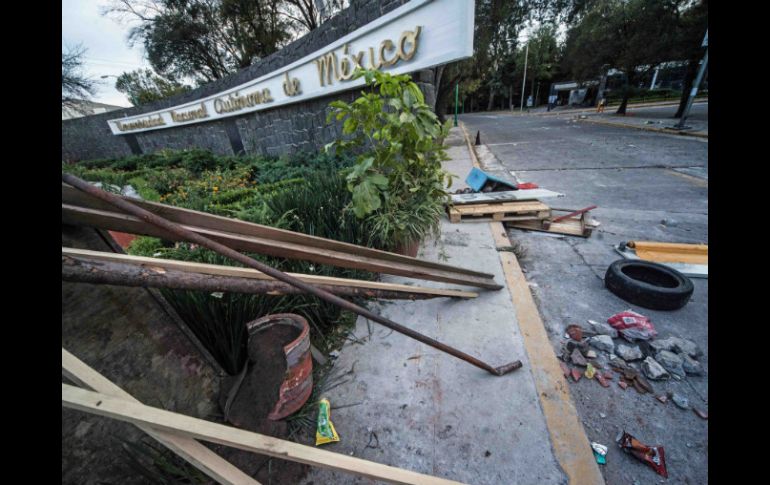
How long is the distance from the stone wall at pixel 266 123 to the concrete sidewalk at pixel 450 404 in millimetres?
3462

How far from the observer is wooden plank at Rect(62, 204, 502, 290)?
1057 mm

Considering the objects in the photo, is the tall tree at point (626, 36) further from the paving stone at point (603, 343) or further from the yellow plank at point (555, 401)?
the yellow plank at point (555, 401)

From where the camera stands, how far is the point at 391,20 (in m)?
3.62

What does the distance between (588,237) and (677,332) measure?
63.5 inches

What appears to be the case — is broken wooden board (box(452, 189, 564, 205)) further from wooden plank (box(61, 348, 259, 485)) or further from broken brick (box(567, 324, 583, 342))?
wooden plank (box(61, 348, 259, 485))

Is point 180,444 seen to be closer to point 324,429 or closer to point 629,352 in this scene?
point 324,429

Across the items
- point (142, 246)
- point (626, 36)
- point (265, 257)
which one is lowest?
point (142, 246)

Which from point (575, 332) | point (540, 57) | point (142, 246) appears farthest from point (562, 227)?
point (540, 57)

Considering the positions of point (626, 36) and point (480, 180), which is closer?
point (480, 180)

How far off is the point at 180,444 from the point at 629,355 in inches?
97.0

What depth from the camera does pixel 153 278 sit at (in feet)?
3.30
